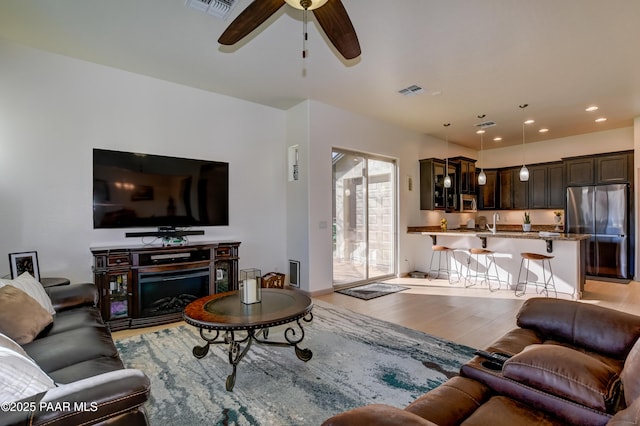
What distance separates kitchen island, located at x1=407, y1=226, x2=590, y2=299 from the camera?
16.0 ft

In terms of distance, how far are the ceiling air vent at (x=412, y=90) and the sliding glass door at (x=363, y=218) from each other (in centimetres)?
145

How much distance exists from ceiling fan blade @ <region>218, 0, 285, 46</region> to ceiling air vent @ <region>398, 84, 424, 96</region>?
9.41ft

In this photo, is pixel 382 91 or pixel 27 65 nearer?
pixel 27 65

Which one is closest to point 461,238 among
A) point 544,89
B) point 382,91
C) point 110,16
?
point 544,89

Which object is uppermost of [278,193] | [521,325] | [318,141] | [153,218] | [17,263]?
[318,141]

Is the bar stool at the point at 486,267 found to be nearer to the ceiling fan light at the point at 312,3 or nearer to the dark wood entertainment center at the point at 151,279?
the dark wood entertainment center at the point at 151,279

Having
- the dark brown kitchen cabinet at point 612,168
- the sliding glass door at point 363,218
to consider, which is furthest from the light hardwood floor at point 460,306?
the dark brown kitchen cabinet at point 612,168

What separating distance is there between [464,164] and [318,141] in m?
4.46

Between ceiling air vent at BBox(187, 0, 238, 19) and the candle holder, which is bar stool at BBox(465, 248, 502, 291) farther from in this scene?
ceiling air vent at BBox(187, 0, 238, 19)

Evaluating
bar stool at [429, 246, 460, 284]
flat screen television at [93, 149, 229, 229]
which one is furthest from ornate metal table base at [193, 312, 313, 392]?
bar stool at [429, 246, 460, 284]

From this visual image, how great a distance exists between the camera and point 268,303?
264cm

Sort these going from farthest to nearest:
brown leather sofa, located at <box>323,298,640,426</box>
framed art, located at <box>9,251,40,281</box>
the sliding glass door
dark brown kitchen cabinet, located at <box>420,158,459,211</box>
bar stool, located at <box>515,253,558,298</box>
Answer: dark brown kitchen cabinet, located at <box>420,158,459,211</box> < the sliding glass door < bar stool, located at <box>515,253,558,298</box> < framed art, located at <box>9,251,40,281</box> < brown leather sofa, located at <box>323,298,640,426</box>

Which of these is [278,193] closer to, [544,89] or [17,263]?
[17,263]

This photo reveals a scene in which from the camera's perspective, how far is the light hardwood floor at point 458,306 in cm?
346
